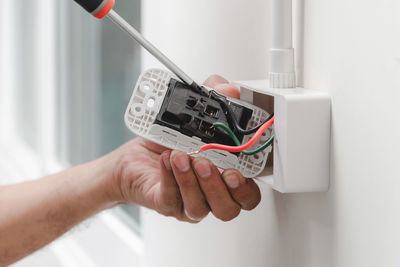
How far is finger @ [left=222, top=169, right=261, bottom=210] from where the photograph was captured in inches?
19.7

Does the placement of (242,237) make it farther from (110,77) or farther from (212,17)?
(110,77)

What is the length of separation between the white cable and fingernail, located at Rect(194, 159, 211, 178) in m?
0.09

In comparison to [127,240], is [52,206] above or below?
above

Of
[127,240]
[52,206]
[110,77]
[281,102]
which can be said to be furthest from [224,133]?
[110,77]

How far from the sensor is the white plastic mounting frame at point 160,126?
0.51 metres

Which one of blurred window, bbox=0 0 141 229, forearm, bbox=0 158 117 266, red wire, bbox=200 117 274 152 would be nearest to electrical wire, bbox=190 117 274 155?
red wire, bbox=200 117 274 152

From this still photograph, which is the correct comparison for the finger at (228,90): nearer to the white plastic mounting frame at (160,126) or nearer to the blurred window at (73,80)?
the white plastic mounting frame at (160,126)

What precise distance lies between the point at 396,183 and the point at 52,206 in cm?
53

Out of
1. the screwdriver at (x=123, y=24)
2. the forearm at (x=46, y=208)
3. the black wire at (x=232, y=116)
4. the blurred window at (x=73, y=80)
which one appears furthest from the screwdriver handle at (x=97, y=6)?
the blurred window at (x=73, y=80)

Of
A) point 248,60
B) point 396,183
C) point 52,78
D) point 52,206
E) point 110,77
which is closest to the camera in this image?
point 396,183

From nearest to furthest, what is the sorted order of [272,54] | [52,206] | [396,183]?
1. [396,183]
2. [272,54]
3. [52,206]

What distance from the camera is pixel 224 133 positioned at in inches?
20.0

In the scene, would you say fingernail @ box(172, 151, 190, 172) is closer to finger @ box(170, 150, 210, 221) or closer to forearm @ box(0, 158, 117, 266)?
finger @ box(170, 150, 210, 221)

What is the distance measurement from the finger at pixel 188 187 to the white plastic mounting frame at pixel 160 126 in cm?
3
